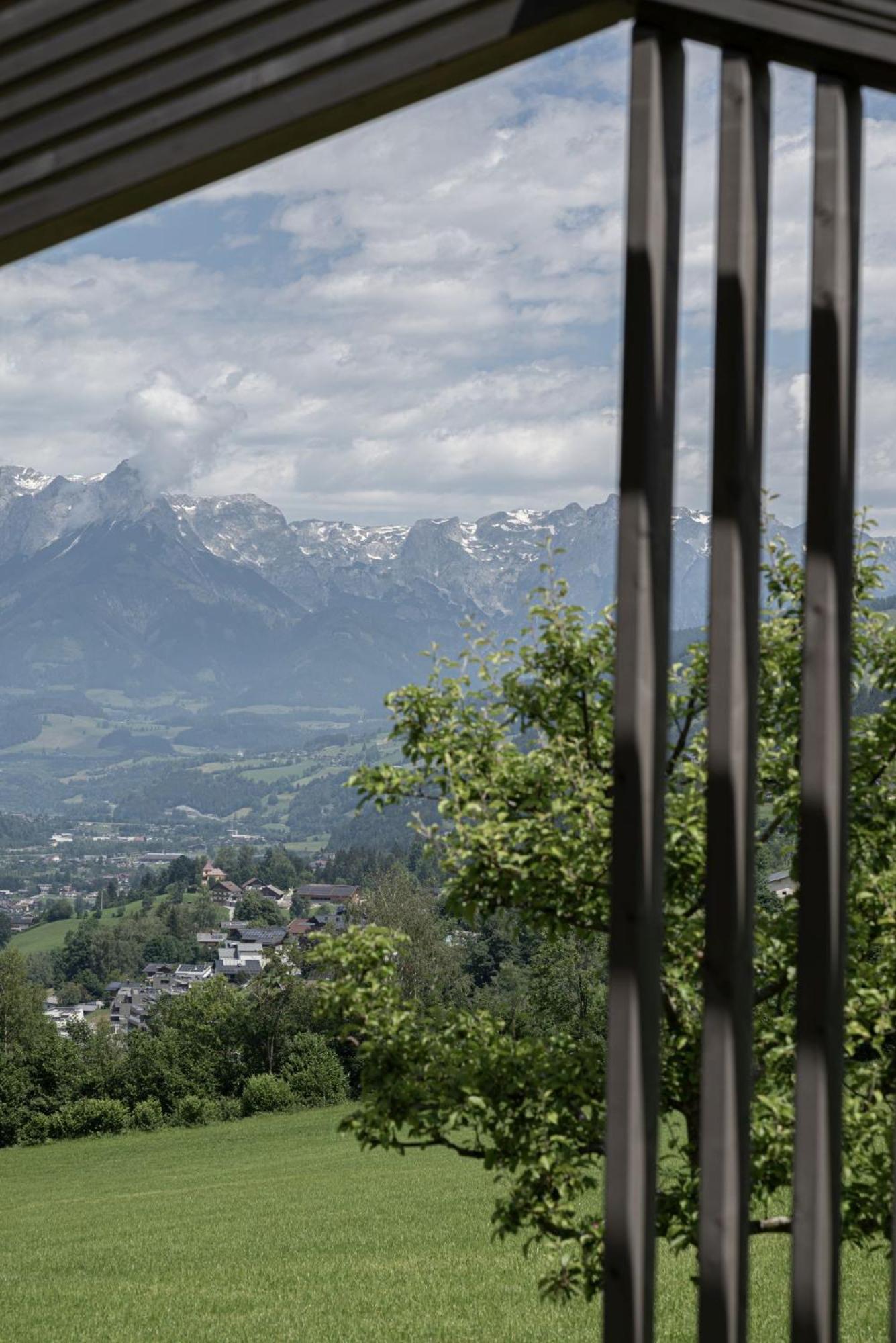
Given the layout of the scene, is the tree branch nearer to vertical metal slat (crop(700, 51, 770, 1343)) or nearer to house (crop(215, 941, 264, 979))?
vertical metal slat (crop(700, 51, 770, 1343))

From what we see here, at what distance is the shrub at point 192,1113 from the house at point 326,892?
3488 cm

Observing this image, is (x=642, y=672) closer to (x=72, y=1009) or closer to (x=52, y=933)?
(x=72, y=1009)

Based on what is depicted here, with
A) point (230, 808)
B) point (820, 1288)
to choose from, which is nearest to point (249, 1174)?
point (820, 1288)

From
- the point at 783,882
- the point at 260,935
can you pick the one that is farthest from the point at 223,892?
the point at 783,882

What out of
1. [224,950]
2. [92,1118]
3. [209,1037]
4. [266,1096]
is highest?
[209,1037]

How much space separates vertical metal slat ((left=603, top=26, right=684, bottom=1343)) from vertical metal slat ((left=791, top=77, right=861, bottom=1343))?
0.36 ft

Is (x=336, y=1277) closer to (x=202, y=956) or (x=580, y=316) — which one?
(x=202, y=956)

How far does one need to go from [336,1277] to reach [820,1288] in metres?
11.2

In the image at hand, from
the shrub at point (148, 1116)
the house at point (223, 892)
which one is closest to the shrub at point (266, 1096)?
the shrub at point (148, 1116)

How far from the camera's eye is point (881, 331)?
12.3 feet

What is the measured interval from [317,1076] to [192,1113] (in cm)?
266

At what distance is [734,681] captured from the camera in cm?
103

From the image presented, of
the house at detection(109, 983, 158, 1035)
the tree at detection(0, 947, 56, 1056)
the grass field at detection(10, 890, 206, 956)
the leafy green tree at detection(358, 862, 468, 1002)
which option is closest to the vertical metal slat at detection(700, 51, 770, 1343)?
the leafy green tree at detection(358, 862, 468, 1002)

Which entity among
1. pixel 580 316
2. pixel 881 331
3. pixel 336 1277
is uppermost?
pixel 580 316
